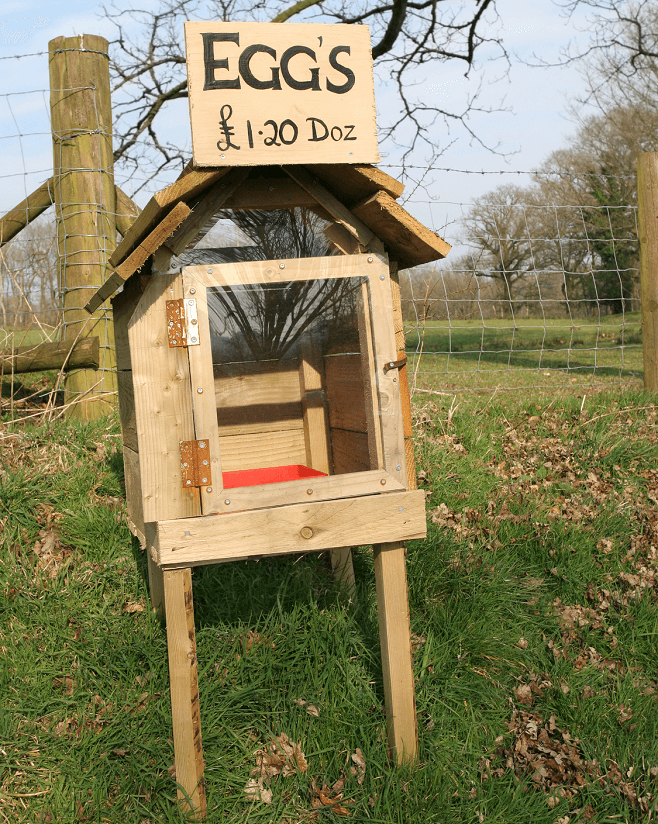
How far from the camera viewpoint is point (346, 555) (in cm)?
338

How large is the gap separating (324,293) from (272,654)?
1.52 m

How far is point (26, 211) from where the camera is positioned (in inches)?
195

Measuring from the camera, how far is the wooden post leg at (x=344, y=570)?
334 cm

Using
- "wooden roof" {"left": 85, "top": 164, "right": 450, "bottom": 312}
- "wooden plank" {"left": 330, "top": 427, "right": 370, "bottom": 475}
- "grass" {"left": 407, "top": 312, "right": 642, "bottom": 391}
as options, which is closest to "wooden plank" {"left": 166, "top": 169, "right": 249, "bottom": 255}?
"wooden roof" {"left": 85, "top": 164, "right": 450, "bottom": 312}

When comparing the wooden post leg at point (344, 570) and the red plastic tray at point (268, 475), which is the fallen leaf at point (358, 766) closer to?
the wooden post leg at point (344, 570)

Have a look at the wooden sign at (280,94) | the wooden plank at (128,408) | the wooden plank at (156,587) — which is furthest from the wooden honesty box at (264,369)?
the wooden plank at (156,587)

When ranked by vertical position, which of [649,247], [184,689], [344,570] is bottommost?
[184,689]

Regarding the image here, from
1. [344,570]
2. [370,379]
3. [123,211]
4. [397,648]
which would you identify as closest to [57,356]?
[123,211]

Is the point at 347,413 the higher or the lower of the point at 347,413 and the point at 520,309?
the lower

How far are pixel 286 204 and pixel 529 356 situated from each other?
554 inches

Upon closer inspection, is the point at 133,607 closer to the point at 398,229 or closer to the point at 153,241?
the point at 153,241

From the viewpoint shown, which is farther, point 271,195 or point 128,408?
point 128,408

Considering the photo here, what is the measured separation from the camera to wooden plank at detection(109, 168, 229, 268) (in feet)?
6.98

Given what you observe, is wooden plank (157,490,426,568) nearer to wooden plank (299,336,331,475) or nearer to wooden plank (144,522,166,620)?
wooden plank (299,336,331,475)
